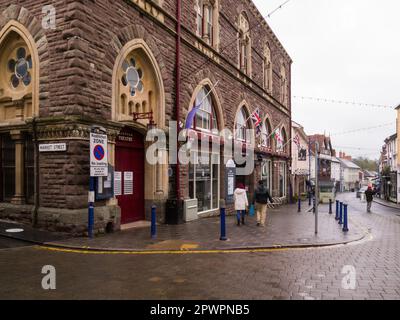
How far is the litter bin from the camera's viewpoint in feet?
41.8

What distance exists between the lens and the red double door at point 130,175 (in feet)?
37.6

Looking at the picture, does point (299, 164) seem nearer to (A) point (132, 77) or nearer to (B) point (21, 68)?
(A) point (132, 77)

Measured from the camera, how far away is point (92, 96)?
9617 mm

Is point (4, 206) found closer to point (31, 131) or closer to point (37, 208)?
point (37, 208)

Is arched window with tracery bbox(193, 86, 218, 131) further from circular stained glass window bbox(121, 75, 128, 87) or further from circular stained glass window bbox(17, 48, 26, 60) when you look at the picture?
circular stained glass window bbox(17, 48, 26, 60)

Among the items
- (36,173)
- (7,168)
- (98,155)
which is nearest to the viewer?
(98,155)

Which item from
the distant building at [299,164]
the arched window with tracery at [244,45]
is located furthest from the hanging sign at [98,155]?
the distant building at [299,164]

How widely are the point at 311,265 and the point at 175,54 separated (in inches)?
380

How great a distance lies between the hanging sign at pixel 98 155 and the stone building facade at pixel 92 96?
349 mm

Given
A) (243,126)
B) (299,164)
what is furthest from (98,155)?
(299,164)

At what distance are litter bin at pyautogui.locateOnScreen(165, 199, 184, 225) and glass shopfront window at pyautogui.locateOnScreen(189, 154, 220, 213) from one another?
2.21 m

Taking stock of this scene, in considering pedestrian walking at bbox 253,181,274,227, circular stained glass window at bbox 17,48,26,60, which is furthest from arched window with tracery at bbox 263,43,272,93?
circular stained glass window at bbox 17,48,26,60

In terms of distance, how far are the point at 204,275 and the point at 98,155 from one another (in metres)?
4.72

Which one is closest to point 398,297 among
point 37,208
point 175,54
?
point 37,208
